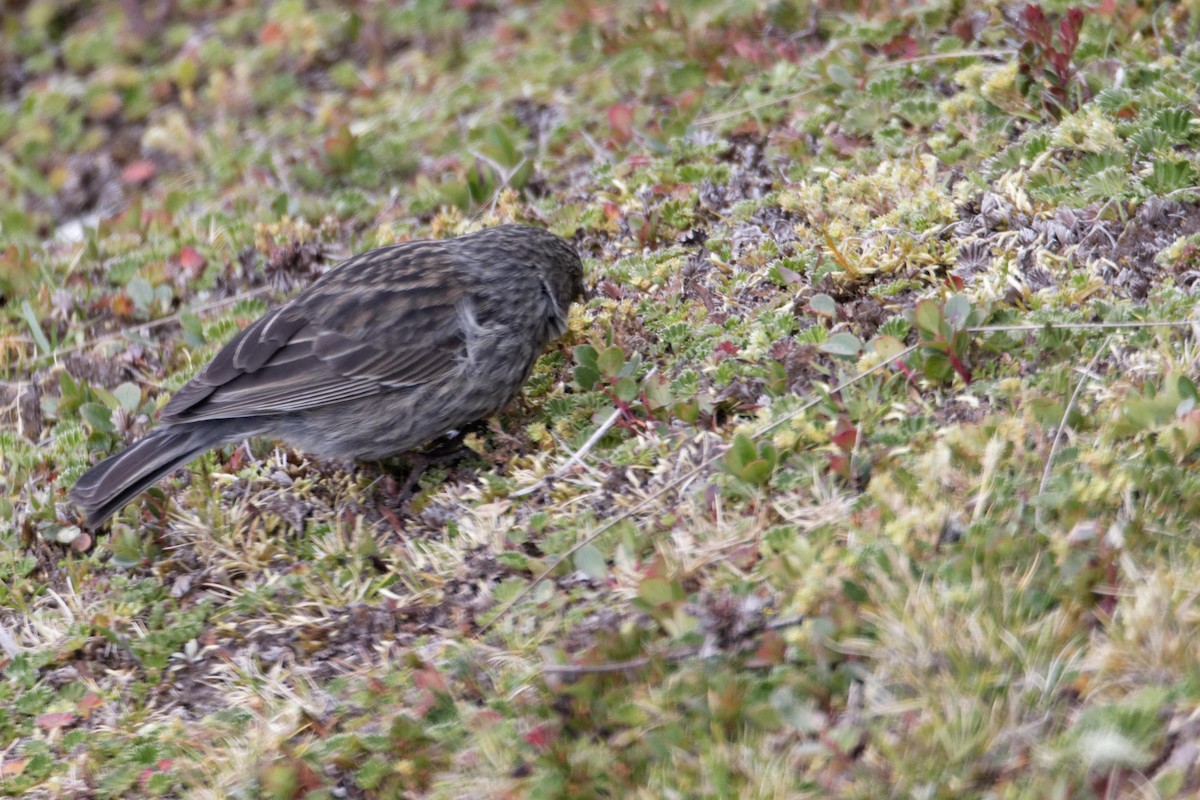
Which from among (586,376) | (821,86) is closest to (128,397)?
(586,376)

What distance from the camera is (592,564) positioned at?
14.6 ft

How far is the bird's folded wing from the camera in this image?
18.5ft

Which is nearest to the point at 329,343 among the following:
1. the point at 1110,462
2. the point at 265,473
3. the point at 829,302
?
the point at 265,473

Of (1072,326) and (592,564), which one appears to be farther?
(1072,326)

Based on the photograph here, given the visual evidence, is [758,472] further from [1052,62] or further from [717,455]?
[1052,62]

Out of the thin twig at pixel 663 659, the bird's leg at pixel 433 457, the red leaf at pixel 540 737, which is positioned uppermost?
the thin twig at pixel 663 659

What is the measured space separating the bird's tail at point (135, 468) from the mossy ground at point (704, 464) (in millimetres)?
165

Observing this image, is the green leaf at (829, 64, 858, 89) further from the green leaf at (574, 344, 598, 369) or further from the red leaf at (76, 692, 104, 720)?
the red leaf at (76, 692, 104, 720)

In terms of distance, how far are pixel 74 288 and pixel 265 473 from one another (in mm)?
2479

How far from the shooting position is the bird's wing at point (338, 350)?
563cm

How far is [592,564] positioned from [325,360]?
75.6 inches

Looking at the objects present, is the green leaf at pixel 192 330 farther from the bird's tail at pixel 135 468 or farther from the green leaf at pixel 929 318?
the green leaf at pixel 929 318

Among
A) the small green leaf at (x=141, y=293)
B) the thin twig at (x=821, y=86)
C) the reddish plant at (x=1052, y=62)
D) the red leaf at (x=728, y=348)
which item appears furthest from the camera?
the small green leaf at (x=141, y=293)

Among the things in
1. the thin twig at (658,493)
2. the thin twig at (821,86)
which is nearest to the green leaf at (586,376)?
the thin twig at (658,493)
